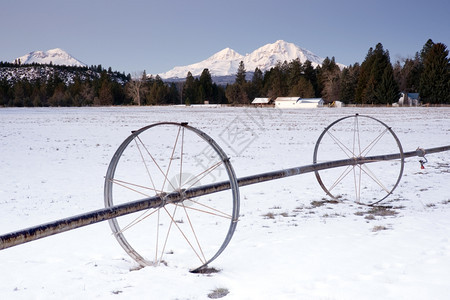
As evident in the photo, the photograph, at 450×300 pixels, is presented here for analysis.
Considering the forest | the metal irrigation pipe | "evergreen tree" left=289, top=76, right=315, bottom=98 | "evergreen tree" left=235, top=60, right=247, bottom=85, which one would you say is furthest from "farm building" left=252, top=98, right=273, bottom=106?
the metal irrigation pipe

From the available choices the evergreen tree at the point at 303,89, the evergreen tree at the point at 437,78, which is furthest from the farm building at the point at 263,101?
the evergreen tree at the point at 437,78

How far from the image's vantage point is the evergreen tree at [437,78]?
77.1 metres

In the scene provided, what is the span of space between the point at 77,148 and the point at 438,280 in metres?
16.5

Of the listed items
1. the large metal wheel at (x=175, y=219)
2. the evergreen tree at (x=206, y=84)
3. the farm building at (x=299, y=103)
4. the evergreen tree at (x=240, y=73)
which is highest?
the evergreen tree at (x=240, y=73)

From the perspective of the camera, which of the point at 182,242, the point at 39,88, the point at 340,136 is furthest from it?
the point at 39,88

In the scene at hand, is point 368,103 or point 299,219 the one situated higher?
point 368,103

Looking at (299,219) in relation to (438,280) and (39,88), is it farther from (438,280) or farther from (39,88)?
(39,88)

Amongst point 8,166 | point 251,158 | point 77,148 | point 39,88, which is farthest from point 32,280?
point 39,88

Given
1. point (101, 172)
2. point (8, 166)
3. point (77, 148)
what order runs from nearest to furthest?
point (101, 172) < point (8, 166) < point (77, 148)

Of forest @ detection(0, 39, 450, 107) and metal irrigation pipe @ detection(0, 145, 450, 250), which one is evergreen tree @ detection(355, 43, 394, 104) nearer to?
forest @ detection(0, 39, 450, 107)

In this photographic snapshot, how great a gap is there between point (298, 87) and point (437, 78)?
4067 cm

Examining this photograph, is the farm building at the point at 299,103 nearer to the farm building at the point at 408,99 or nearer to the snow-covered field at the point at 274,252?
the farm building at the point at 408,99

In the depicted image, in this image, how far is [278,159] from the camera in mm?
14961

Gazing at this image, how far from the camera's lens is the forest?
3155 inches
